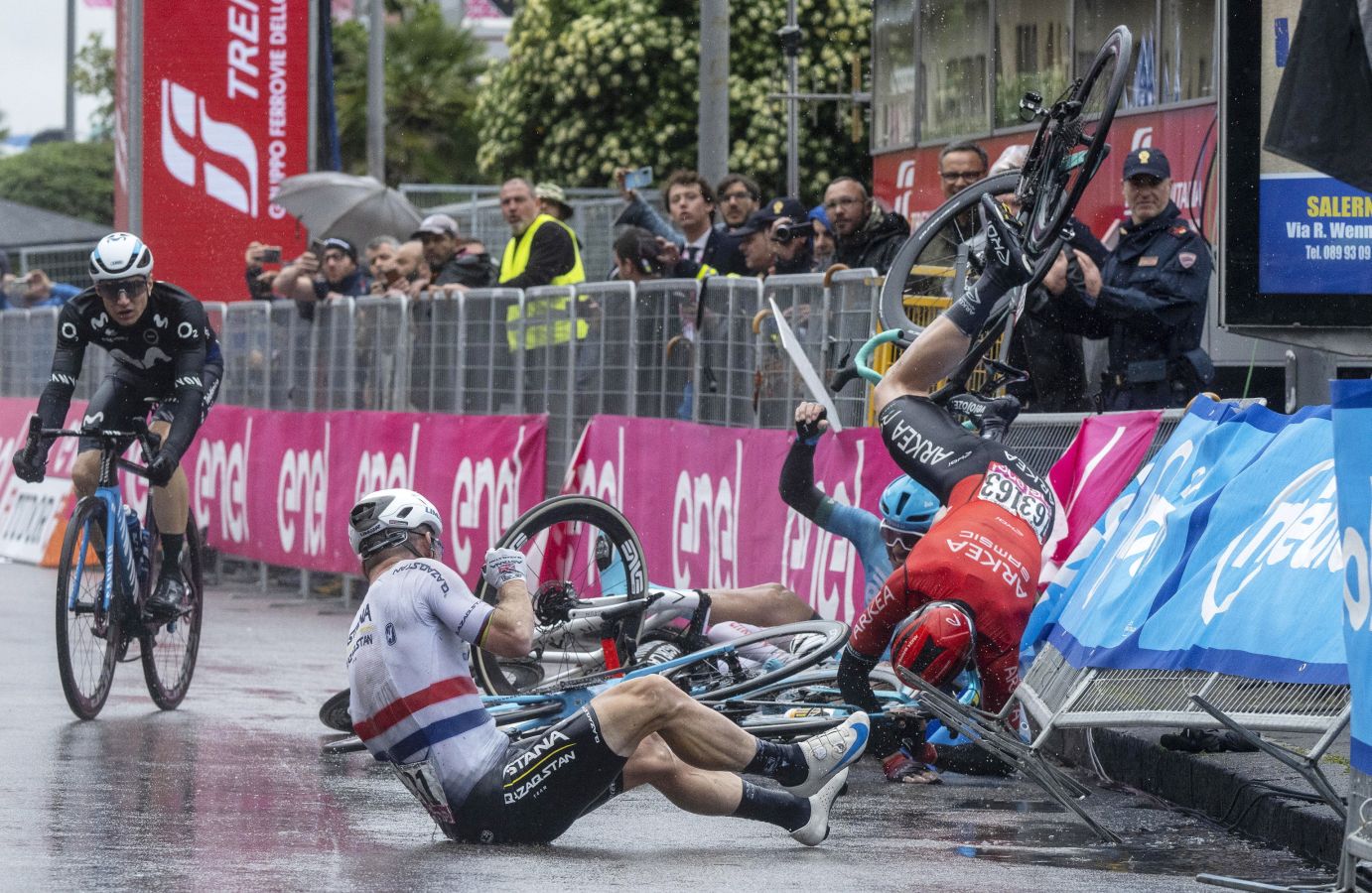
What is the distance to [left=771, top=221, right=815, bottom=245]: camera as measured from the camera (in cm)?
1320

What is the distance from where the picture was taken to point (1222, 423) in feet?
26.9

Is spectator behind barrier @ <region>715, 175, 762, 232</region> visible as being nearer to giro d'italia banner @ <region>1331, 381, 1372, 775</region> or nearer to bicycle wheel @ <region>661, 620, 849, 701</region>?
bicycle wheel @ <region>661, 620, 849, 701</region>

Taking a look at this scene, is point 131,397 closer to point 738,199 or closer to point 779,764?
point 738,199

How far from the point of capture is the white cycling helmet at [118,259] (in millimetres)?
11070

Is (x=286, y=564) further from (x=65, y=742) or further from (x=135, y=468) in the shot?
(x=65, y=742)

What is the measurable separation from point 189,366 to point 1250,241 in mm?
5130

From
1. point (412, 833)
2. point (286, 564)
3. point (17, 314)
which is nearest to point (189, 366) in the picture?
point (412, 833)

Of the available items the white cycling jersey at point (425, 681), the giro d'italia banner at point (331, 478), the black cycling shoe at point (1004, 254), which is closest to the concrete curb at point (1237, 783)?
the black cycling shoe at point (1004, 254)

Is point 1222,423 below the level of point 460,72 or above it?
below

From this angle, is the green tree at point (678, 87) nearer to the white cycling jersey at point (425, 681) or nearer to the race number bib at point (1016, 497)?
the race number bib at point (1016, 497)

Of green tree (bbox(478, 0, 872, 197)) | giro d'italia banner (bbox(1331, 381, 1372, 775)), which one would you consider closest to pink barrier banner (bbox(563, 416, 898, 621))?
giro d'italia banner (bbox(1331, 381, 1372, 775))

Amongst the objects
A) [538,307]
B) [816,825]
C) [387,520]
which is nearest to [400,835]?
[387,520]

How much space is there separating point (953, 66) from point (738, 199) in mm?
3061

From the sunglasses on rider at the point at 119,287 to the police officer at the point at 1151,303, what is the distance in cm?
436
